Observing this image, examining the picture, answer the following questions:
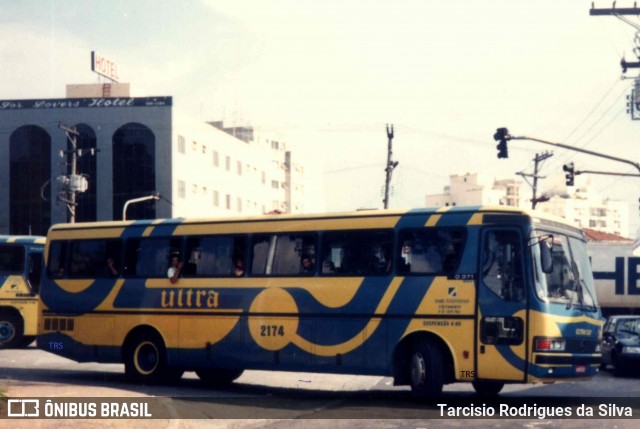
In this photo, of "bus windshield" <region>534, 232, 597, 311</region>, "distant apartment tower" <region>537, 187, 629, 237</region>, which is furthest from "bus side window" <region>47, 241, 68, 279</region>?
"distant apartment tower" <region>537, 187, 629, 237</region>

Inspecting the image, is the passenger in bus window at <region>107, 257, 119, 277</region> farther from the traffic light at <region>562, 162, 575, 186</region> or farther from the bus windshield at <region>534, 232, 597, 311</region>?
the traffic light at <region>562, 162, 575, 186</region>

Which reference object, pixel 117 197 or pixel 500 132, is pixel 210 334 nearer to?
pixel 500 132

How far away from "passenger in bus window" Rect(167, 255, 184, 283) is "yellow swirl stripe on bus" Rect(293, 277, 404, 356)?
10.0 ft

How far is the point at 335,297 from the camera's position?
60.3 feet

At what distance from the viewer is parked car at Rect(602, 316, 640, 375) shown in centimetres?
2509

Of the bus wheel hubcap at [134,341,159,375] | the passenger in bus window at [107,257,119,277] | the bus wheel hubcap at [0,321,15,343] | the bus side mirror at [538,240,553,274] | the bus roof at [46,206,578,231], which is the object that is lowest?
the bus wheel hubcap at [0,321,15,343]

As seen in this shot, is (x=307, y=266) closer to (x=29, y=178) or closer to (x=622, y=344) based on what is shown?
(x=622, y=344)

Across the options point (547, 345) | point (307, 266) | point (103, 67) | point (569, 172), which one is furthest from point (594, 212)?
point (547, 345)

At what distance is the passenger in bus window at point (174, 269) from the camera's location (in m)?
20.4

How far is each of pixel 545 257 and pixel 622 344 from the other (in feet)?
32.6

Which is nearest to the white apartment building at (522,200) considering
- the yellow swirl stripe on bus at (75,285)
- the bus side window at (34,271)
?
the bus side window at (34,271)

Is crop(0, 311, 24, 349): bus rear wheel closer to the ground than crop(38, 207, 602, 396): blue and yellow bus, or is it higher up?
closer to the ground

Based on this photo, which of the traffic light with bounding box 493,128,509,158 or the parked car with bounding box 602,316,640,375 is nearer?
the parked car with bounding box 602,316,640,375

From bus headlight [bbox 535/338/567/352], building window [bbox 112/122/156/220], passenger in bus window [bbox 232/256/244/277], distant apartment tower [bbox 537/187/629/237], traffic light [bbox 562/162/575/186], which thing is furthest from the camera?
distant apartment tower [bbox 537/187/629/237]
